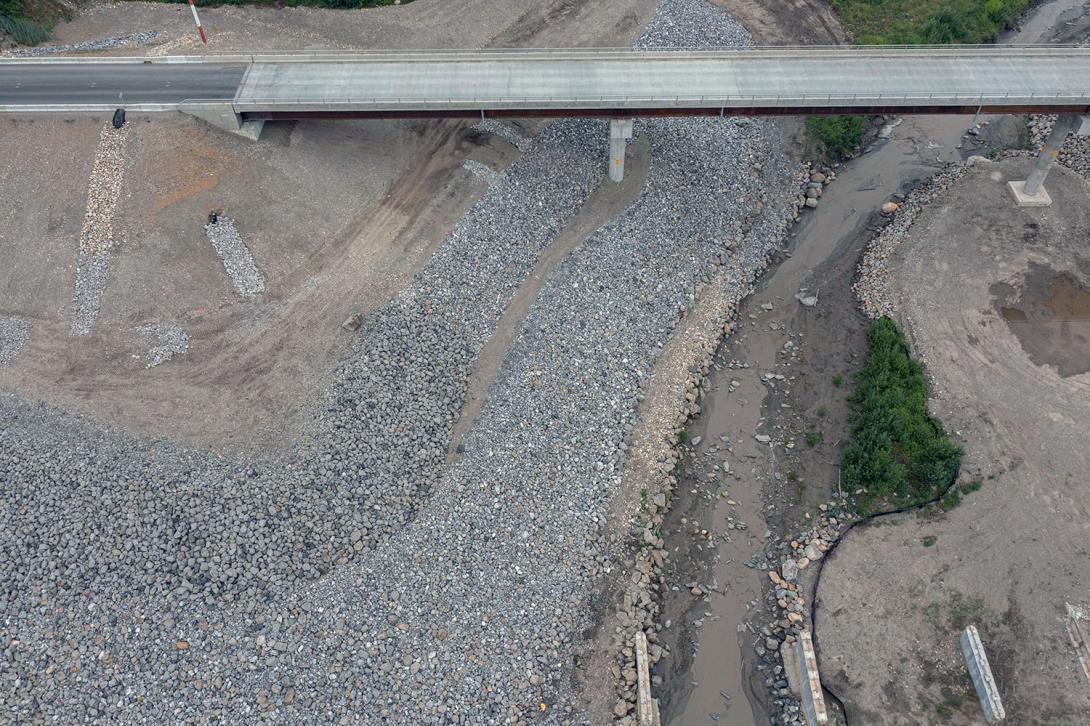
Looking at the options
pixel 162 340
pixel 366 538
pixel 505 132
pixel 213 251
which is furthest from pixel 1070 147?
pixel 162 340

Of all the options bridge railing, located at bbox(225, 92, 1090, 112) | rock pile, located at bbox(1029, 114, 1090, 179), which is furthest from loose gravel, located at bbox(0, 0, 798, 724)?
rock pile, located at bbox(1029, 114, 1090, 179)

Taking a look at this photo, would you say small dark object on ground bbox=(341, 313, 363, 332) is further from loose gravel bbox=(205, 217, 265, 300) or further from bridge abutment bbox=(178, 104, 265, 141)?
bridge abutment bbox=(178, 104, 265, 141)

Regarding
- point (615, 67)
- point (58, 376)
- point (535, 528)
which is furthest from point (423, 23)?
point (535, 528)

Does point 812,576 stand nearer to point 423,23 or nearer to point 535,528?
point 535,528

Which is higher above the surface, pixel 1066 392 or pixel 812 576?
pixel 1066 392

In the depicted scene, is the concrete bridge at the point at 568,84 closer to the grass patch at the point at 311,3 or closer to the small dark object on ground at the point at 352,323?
the grass patch at the point at 311,3
